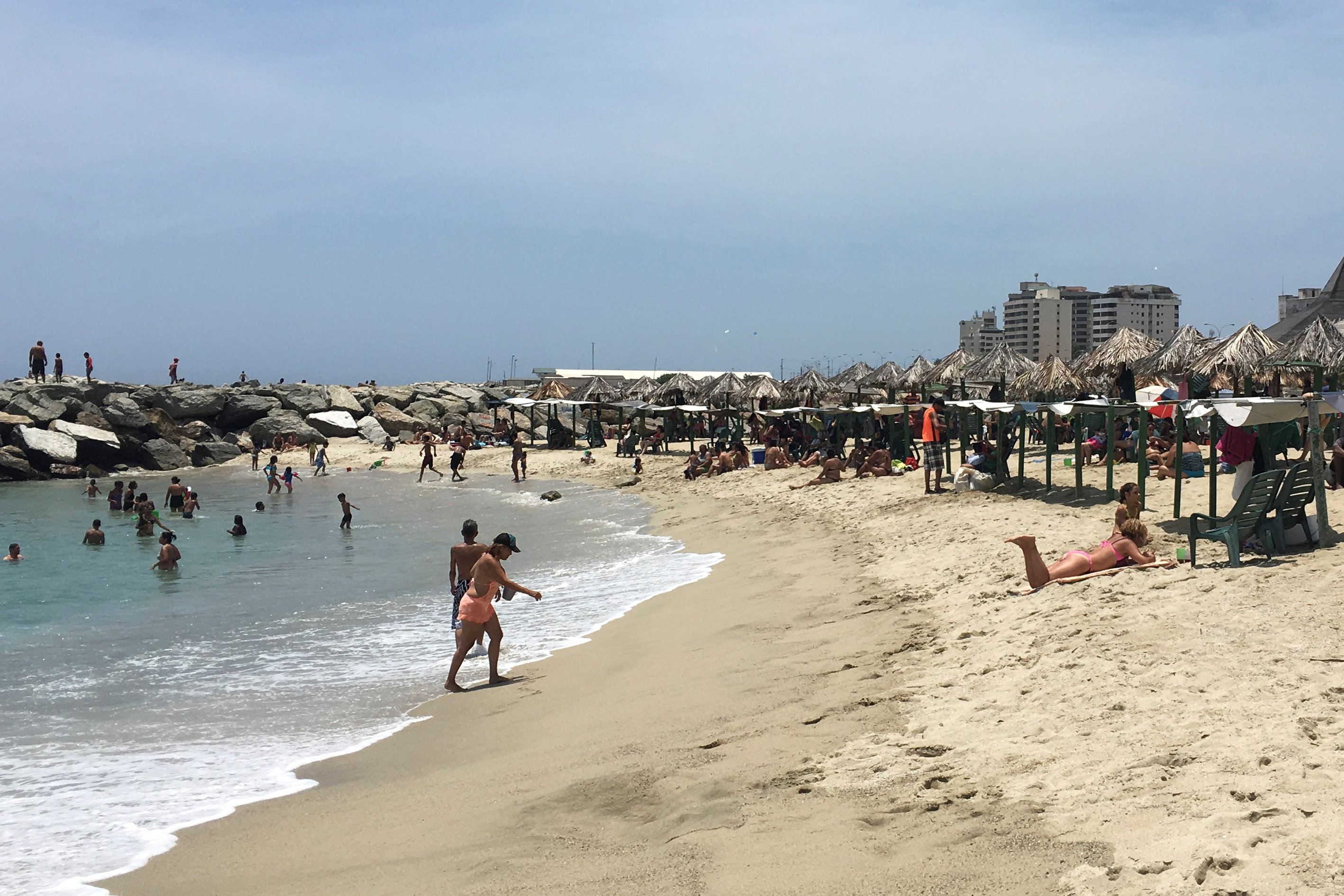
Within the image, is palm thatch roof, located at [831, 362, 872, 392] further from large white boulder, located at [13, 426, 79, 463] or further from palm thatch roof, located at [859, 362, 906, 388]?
large white boulder, located at [13, 426, 79, 463]

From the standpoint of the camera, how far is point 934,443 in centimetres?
1498

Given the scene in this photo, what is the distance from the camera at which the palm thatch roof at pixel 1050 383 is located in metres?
24.1

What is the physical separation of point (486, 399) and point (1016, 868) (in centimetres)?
4507

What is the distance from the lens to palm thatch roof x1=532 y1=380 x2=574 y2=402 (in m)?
38.9

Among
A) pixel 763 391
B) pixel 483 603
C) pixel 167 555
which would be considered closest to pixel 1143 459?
pixel 483 603

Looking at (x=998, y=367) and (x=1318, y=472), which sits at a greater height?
(x=998, y=367)

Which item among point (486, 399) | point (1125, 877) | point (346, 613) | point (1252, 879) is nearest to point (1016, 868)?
point (1125, 877)

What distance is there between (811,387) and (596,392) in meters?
8.19

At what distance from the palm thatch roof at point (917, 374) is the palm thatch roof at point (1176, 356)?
625 centimetres

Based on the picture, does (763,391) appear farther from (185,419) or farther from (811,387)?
(185,419)

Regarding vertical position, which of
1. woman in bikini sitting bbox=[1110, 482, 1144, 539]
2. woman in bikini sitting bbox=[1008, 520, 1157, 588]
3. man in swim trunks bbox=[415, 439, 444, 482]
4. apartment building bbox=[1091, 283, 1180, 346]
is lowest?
man in swim trunks bbox=[415, 439, 444, 482]

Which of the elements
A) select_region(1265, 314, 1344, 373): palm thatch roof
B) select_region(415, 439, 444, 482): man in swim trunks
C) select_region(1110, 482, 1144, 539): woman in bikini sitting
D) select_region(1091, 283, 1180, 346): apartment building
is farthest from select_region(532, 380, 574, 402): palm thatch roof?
select_region(1091, 283, 1180, 346): apartment building

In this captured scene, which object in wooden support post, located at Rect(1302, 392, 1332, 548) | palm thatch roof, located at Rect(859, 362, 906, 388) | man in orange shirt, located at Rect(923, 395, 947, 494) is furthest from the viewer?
palm thatch roof, located at Rect(859, 362, 906, 388)

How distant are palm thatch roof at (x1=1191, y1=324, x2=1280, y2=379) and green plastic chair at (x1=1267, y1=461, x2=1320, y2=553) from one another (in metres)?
11.1
